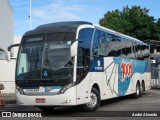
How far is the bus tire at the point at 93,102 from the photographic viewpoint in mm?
15094

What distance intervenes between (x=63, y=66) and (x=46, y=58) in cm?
74

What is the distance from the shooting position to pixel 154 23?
55.6 metres

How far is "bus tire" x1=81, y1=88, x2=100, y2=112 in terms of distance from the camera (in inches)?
594

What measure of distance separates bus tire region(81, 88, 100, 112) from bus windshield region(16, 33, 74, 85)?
1.76 metres

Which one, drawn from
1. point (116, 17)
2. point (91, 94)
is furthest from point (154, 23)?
point (91, 94)

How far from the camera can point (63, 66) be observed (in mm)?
13992

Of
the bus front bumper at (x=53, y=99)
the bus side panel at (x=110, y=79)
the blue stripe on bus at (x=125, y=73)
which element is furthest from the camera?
the blue stripe on bus at (x=125, y=73)

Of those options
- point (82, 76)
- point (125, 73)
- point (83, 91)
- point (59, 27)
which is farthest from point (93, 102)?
point (125, 73)

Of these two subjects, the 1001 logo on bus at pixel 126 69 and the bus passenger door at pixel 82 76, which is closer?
the bus passenger door at pixel 82 76

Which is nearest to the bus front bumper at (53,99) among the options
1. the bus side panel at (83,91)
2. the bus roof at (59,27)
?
the bus side panel at (83,91)

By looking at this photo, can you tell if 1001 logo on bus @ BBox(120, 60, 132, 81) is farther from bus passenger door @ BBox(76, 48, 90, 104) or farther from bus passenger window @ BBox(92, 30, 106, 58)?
bus passenger door @ BBox(76, 48, 90, 104)

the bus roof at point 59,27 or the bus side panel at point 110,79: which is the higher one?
the bus roof at point 59,27

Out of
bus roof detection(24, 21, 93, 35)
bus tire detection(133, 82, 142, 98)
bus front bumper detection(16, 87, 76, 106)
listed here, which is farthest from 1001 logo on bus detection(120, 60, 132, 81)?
bus front bumper detection(16, 87, 76, 106)

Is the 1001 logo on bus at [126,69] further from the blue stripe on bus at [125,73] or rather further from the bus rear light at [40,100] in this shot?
the bus rear light at [40,100]
